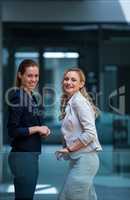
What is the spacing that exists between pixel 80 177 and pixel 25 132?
0.52 metres

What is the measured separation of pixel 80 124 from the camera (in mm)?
3799

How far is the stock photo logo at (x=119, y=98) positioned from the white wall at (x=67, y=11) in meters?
0.90

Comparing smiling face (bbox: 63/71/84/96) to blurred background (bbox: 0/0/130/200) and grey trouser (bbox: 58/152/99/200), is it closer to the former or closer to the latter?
grey trouser (bbox: 58/152/99/200)

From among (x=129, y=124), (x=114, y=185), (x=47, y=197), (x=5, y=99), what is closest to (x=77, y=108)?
→ (x=47, y=197)

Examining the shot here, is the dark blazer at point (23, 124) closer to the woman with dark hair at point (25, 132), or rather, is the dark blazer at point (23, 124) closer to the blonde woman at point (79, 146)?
the woman with dark hair at point (25, 132)

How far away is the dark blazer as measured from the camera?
157 inches

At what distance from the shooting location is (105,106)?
Result: 23.5 ft

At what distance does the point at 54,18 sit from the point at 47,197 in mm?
2512

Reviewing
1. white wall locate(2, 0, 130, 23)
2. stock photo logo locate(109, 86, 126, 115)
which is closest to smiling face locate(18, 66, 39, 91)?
white wall locate(2, 0, 130, 23)

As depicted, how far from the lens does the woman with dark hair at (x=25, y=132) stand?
4000 millimetres

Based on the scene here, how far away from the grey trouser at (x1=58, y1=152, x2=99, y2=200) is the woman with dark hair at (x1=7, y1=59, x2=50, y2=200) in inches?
14.7

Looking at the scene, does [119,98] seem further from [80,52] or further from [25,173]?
[25,173]

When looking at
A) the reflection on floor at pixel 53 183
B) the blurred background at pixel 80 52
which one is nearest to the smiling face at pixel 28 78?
the reflection on floor at pixel 53 183

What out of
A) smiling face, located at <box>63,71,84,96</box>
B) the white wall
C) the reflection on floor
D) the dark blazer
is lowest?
the reflection on floor
